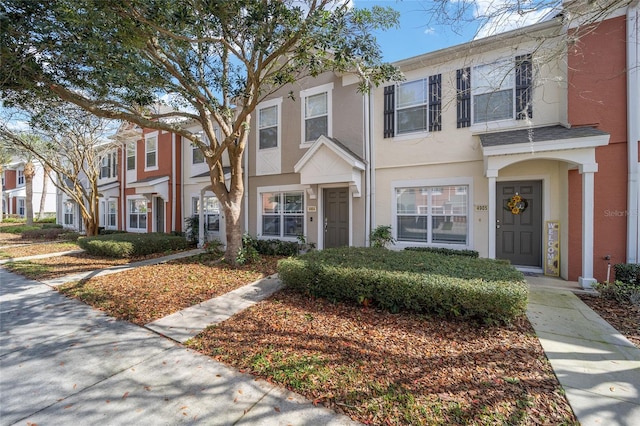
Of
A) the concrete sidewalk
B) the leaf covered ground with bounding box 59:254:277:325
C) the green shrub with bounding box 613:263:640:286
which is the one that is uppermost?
the green shrub with bounding box 613:263:640:286

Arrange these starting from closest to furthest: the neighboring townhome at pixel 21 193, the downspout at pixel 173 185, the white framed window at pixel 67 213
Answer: the downspout at pixel 173 185 → the white framed window at pixel 67 213 → the neighboring townhome at pixel 21 193

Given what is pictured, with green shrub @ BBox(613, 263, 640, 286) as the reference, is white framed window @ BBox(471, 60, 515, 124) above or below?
above

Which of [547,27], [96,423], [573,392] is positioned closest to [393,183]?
[547,27]

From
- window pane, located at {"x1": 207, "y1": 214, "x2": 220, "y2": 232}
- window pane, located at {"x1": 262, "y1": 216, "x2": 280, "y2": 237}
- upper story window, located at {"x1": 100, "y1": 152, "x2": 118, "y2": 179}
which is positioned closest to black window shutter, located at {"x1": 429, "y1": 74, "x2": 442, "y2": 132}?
window pane, located at {"x1": 262, "y1": 216, "x2": 280, "y2": 237}

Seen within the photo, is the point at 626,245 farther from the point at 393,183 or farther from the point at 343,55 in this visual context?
the point at 343,55

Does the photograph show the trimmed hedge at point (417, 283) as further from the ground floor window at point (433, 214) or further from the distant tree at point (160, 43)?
the distant tree at point (160, 43)

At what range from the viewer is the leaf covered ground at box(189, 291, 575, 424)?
246 centimetres

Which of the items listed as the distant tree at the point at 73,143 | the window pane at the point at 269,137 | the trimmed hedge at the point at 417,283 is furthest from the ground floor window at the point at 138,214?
the trimmed hedge at the point at 417,283

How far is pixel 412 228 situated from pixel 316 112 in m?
5.13

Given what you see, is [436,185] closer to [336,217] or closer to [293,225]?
[336,217]

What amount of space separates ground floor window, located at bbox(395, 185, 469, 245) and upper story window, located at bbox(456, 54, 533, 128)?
1939mm

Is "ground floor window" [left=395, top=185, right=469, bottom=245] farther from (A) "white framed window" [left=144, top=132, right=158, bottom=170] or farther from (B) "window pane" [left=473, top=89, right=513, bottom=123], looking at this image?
(A) "white framed window" [left=144, top=132, right=158, bottom=170]

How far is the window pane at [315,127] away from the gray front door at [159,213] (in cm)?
961

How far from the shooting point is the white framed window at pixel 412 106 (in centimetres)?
796
